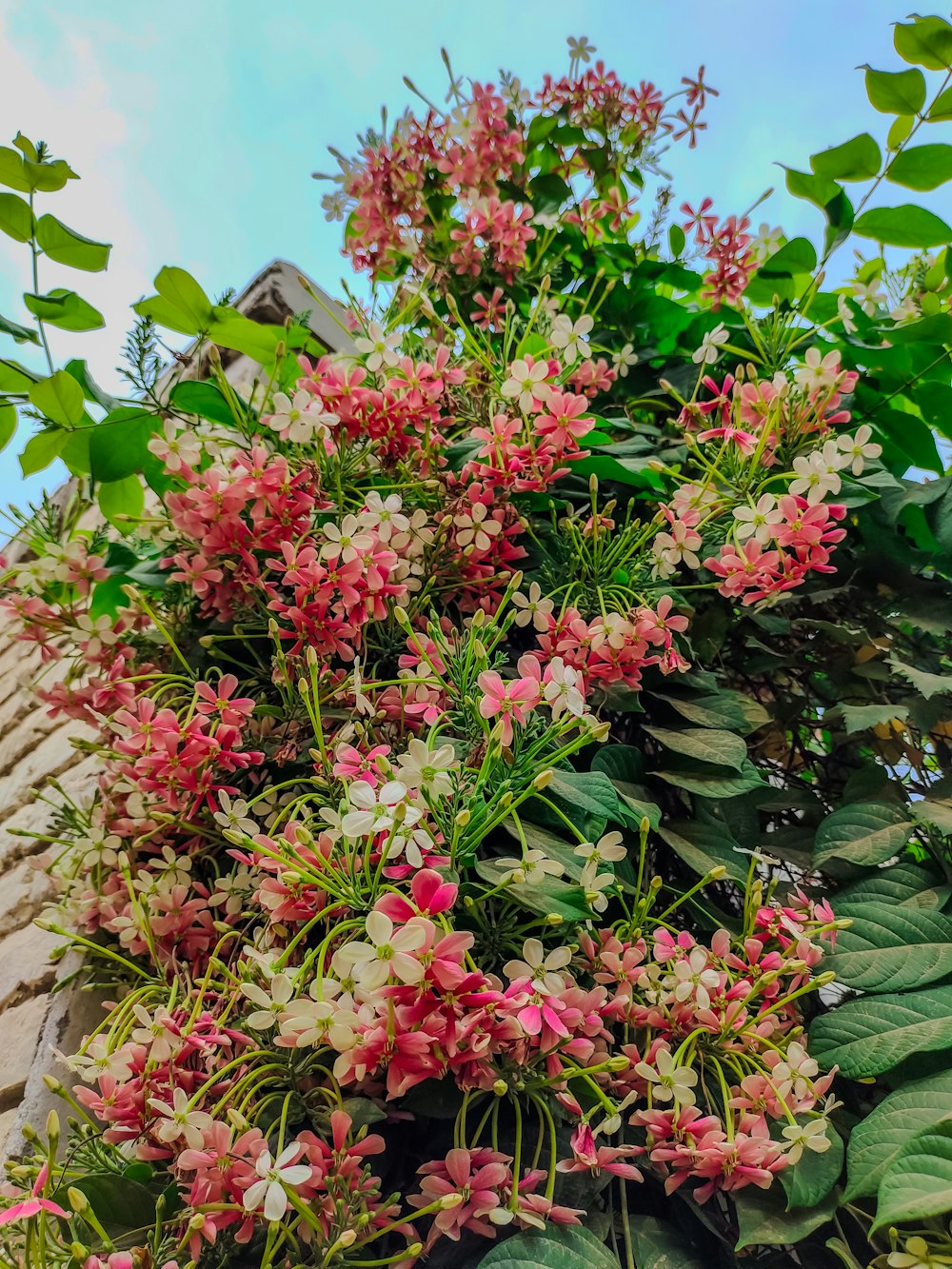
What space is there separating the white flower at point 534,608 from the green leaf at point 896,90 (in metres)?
0.63

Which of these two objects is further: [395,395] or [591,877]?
[395,395]

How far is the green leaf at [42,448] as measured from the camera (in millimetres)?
707

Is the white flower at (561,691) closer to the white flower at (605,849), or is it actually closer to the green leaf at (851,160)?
the white flower at (605,849)

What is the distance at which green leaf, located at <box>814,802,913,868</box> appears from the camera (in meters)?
0.60

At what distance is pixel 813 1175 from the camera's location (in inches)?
18.6

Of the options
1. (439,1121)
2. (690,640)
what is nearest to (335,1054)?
(439,1121)

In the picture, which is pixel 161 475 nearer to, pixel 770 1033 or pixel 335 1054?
pixel 335 1054

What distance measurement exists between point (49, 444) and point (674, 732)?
625 millimetres

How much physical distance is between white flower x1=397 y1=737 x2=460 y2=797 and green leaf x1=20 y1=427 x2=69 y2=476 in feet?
1.67

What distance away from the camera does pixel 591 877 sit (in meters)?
0.47

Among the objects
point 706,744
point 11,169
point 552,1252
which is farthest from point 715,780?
point 11,169

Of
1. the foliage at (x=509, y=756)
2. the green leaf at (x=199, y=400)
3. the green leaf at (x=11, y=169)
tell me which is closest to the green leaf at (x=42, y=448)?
the foliage at (x=509, y=756)

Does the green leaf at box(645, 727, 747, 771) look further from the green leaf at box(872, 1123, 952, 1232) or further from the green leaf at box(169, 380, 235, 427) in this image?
the green leaf at box(169, 380, 235, 427)

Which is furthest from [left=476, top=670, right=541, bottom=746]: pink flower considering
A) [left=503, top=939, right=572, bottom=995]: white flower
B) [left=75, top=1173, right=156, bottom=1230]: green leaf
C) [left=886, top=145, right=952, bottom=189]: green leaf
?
[left=886, top=145, right=952, bottom=189]: green leaf
